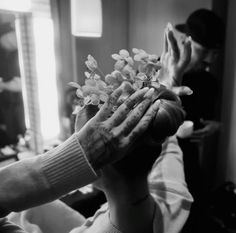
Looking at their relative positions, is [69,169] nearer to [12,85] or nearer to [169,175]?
[169,175]

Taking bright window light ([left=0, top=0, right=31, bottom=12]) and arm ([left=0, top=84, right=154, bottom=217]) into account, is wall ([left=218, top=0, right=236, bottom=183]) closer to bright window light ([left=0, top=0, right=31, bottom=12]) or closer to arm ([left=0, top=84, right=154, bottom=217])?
bright window light ([left=0, top=0, right=31, bottom=12])

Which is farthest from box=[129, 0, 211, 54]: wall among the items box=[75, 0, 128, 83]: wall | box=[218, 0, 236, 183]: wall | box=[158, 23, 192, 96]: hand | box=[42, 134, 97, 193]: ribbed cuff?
box=[42, 134, 97, 193]: ribbed cuff

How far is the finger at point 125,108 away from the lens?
551 millimetres

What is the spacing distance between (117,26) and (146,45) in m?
0.39

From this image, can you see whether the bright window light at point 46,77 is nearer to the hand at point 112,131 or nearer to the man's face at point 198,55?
the man's face at point 198,55

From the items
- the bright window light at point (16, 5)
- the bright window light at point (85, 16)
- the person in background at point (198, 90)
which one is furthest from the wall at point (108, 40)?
the person in background at point (198, 90)

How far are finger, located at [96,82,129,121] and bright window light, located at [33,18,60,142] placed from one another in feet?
5.64

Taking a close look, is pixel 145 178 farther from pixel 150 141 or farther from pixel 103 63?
pixel 103 63

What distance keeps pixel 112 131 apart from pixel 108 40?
2.40m

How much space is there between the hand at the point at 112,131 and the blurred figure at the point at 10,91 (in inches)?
60.9

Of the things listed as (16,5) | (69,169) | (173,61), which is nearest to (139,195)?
(69,169)

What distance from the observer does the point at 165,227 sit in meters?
0.75

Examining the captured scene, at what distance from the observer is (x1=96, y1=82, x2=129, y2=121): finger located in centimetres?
56

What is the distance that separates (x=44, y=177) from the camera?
0.51 m
